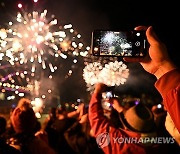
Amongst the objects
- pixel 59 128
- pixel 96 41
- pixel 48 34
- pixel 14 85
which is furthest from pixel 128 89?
pixel 96 41

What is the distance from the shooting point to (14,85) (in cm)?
2842

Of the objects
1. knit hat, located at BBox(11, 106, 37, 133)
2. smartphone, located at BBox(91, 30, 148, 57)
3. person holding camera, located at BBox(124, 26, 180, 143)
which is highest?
smartphone, located at BBox(91, 30, 148, 57)

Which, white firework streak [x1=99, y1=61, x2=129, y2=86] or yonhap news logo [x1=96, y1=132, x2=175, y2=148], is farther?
white firework streak [x1=99, y1=61, x2=129, y2=86]

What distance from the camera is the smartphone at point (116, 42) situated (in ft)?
5.88

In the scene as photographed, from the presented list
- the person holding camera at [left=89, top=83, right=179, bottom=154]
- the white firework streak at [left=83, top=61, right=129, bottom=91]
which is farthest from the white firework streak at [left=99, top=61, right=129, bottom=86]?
the person holding camera at [left=89, top=83, right=179, bottom=154]

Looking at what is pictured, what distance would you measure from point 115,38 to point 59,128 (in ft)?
10.3

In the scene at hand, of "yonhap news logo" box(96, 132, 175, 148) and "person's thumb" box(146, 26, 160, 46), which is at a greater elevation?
"person's thumb" box(146, 26, 160, 46)

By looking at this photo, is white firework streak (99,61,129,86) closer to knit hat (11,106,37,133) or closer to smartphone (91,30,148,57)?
knit hat (11,106,37,133)

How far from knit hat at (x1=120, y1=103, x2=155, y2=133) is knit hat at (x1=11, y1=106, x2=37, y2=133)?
0.84 m

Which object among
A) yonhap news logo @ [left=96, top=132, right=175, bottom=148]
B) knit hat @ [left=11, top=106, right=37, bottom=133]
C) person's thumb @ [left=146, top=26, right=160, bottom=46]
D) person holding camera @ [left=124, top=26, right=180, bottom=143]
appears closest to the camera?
person holding camera @ [left=124, top=26, right=180, bottom=143]

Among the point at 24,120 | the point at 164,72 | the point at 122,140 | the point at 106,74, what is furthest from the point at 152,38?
the point at 106,74

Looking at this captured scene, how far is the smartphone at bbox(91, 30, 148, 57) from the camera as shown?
5.88 feet

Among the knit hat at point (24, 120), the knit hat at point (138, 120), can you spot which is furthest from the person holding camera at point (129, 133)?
the knit hat at point (24, 120)

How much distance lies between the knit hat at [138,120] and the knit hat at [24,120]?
33.0 inches
